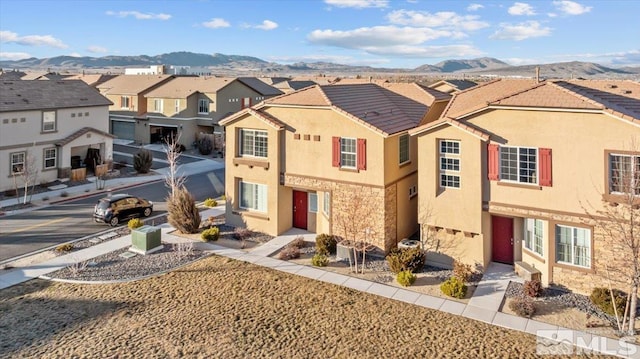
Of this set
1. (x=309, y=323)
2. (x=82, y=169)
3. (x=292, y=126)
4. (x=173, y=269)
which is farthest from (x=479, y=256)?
(x=82, y=169)

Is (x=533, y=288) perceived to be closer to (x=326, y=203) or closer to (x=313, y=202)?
(x=326, y=203)

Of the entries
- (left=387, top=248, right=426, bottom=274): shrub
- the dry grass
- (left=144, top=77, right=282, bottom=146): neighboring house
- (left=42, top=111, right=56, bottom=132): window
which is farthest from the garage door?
(left=387, top=248, right=426, bottom=274): shrub

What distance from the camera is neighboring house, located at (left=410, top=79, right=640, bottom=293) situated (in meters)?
18.0

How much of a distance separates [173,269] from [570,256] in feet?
58.0

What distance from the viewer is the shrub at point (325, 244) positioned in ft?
76.5

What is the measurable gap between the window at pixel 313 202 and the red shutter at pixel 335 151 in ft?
9.18

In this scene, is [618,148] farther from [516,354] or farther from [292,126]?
[292,126]

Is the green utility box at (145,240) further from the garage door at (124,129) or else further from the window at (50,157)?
the garage door at (124,129)

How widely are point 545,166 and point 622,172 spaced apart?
2716 millimetres

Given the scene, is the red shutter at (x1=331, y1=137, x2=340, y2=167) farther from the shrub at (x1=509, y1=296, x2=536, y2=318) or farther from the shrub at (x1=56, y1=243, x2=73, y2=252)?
the shrub at (x1=56, y1=243, x2=73, y2=252)

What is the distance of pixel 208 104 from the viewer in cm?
5841

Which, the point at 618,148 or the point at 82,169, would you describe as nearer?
the point at 618,148

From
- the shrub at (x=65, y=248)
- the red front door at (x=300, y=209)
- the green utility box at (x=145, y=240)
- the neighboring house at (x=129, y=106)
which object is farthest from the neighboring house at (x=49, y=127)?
the red front door at (x=300, y=209)

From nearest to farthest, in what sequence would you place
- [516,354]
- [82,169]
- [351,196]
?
1. [516,354]
2. [351,196]
3. [82,169]
